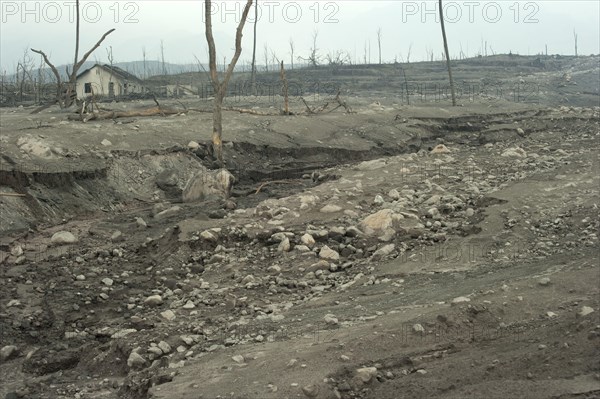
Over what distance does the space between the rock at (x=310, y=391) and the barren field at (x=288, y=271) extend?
0.03 metres

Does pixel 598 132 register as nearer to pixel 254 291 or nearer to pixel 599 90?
pixel 254 291

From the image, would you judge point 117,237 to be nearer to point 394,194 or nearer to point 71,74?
point 394,194

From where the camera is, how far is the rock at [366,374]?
3.29m

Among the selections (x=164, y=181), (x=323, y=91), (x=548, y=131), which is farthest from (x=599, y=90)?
(x=164, y=181)

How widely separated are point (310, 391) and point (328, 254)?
272 cm

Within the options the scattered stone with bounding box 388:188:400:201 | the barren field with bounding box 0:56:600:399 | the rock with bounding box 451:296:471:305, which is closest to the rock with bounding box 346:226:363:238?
the barren field with bounding box 0:56:600:399

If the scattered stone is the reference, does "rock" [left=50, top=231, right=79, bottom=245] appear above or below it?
below

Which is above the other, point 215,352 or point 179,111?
point 179,111

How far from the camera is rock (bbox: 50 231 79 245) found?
7.02 metres

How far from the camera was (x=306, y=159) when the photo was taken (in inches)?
476

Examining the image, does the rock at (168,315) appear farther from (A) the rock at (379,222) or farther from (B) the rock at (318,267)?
(A) the rock at (379,222)

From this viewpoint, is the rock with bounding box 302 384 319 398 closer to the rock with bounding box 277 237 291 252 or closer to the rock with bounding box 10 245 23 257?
the rock with bounding box 277 237 291 252

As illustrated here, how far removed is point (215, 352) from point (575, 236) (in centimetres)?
330

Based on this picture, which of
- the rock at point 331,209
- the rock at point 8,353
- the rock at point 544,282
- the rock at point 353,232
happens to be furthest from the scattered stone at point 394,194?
the rock at point 8,353
